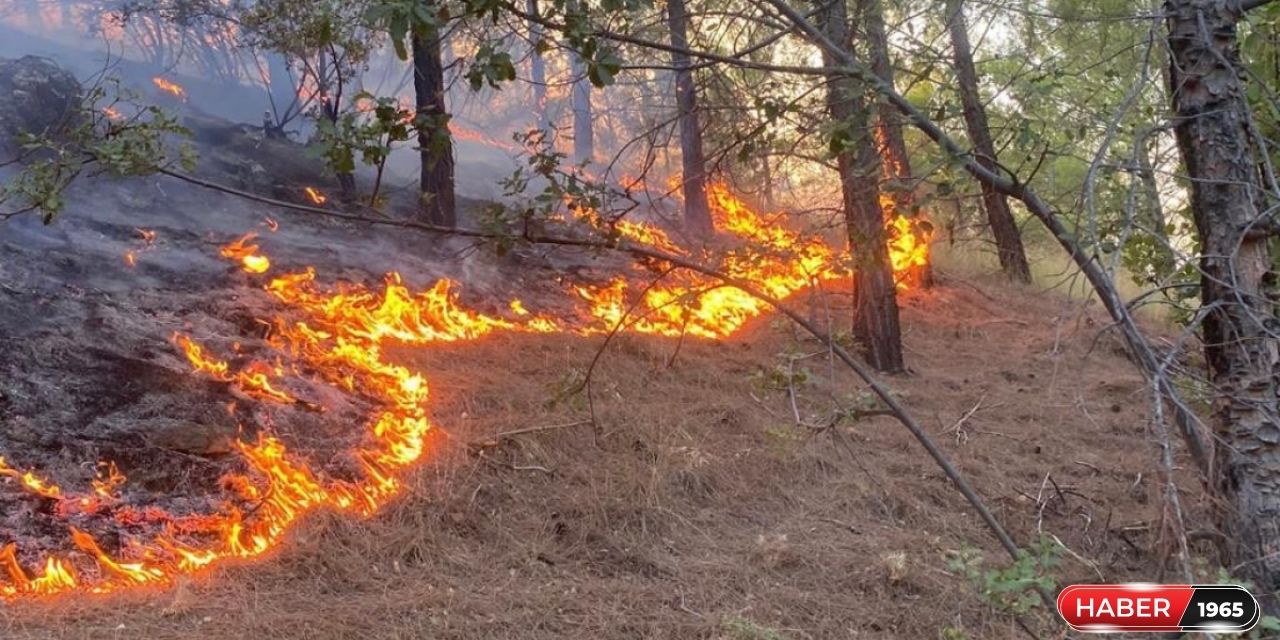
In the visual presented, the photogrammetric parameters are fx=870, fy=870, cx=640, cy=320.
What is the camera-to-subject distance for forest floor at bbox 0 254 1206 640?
3.88 metres

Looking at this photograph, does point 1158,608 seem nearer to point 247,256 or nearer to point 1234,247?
point 1234,247

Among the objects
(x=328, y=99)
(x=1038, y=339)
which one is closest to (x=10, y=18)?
(x=328, y=99)

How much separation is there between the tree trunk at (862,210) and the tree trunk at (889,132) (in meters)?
0.10

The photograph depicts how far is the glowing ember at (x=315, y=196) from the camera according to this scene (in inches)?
376

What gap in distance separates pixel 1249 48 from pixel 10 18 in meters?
26.7

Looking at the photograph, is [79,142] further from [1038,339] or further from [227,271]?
[1038,339]

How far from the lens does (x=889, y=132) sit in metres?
5.81

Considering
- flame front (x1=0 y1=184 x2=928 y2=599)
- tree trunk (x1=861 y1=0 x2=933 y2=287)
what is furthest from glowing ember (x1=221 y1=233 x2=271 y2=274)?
tree trunk (x1=861 y1=0 x2=933 y2=287)

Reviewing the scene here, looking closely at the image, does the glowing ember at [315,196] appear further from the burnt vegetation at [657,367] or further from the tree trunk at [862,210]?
the tree trunk at [862,210]

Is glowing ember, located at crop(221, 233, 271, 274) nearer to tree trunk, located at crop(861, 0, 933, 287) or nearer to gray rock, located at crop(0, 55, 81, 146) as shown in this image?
gray rock, located at crop(0, 55, 81, 146)

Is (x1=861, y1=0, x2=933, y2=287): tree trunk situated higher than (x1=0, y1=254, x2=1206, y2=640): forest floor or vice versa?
(x1=861, y1=0, x2=933, y2=287): tree trunk

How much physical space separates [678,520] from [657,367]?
8.75 feet

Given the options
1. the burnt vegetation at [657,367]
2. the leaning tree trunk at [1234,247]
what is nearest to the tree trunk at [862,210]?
the burnt vegetation at [657,367]

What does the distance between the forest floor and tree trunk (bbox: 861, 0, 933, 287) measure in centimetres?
72
